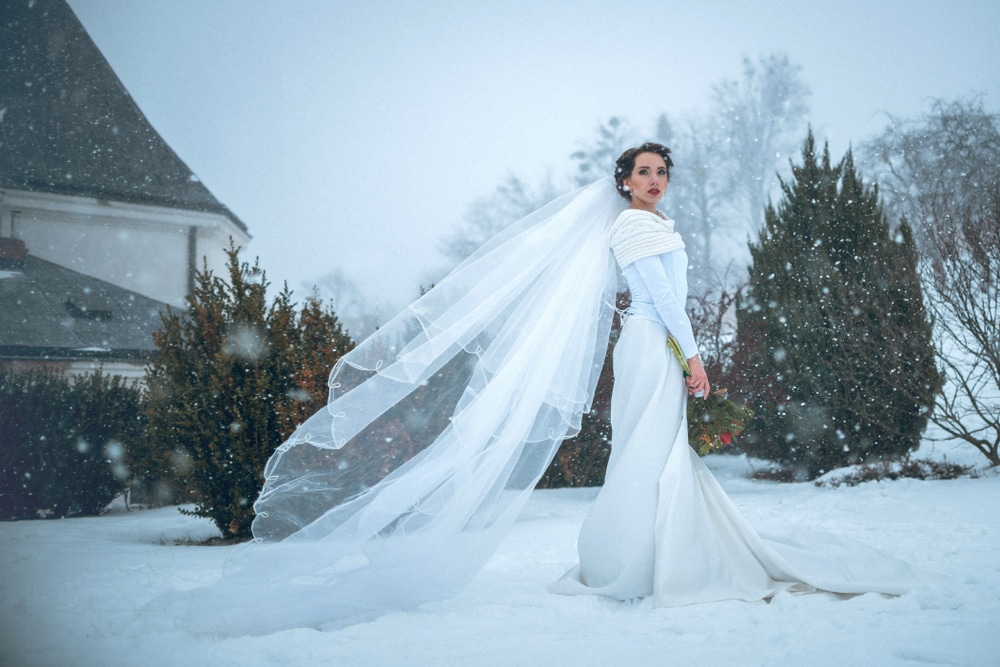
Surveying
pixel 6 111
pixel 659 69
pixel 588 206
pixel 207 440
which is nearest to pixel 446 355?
pixel 588 206

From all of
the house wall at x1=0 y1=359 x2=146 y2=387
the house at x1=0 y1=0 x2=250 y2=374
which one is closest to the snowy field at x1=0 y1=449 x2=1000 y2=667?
the house wall at x1=0 y1=359 x2=146 y2=387

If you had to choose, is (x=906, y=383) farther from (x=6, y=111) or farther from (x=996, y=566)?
(x=6, y=111)

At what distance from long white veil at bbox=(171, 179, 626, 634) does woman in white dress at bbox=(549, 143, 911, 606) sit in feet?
0.56

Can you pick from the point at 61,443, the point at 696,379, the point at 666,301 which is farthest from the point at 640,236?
the point at 61,443

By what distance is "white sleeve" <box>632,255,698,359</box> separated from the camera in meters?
2.81

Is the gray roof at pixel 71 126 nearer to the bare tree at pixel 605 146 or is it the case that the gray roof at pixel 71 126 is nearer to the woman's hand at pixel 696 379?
the bare tree at pixel 605 146

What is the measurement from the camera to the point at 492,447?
108 inches

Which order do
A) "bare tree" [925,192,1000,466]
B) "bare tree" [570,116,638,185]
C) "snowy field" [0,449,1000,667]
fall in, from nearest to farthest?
"snowy field" [0,449,1000,667], "bare tree" [925,192,1000,466], "bare tree" [570,116,638,185]

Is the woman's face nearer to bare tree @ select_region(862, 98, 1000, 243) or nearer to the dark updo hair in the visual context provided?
the dark updo hair

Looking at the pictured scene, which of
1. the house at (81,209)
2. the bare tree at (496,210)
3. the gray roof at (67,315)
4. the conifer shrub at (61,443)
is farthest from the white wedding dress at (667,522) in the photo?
the bare tree at (496,210)

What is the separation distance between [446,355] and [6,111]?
12657 millimetres

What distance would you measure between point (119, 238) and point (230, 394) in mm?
7488

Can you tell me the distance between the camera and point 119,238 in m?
11.2

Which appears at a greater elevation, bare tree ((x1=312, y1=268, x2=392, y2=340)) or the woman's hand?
bare tree ((x1=312, y1=268, x2=392, y2=340))
